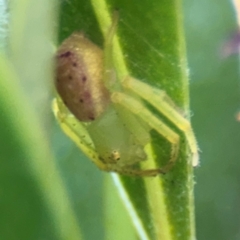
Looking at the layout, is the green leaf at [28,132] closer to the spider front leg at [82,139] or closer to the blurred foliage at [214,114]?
the spider front leg at [82,139]

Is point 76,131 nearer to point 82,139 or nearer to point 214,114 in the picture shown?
point 82,139

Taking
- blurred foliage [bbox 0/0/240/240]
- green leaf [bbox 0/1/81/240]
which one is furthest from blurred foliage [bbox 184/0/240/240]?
green leaf [bbox 0/1/81/240]

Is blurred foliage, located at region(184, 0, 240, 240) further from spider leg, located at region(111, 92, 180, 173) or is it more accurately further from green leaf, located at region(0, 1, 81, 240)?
green leaf, located at region(0, 1, 81, 240)

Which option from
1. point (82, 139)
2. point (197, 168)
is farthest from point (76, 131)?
point (197, 168)

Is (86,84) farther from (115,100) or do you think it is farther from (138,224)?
(138,224)

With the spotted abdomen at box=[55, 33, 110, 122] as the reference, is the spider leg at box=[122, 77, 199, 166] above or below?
below

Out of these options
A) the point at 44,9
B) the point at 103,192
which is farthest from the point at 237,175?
the point at 44,9

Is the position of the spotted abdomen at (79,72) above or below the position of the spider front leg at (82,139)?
above

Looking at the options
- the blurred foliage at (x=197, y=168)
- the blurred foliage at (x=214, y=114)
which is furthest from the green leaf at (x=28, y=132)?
the blurred foliage at (x=214, y=114)
